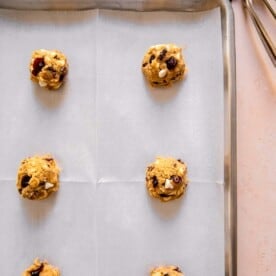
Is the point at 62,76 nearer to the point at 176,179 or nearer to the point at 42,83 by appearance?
the point at 42,83

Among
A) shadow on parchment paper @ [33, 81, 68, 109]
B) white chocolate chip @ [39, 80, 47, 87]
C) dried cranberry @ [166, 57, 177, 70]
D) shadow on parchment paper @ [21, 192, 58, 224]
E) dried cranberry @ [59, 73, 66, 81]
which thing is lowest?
shadow on parchment paper @ [21, 192, 58, 224]

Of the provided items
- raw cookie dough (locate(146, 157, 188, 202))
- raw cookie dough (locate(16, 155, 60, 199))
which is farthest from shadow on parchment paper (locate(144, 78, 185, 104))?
raw cookie dough (locate(16, 155, 60, 199))

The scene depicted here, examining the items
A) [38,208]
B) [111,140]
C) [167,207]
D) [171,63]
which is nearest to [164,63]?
[171,63]

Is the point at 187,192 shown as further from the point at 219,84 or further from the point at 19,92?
the point at 19,92

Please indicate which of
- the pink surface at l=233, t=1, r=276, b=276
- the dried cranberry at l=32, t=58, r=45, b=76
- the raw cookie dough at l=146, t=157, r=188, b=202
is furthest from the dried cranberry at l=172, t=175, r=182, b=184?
the dried cranberry at l=32, t=58, r=45, b=76

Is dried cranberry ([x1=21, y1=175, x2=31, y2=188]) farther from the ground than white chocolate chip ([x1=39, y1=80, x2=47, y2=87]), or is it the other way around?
white chocolate chip ([x1=39, y1=80, x2=47, y2=87])

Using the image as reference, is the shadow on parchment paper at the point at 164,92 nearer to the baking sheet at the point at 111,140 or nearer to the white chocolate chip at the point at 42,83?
the baking sheet at the point at 111,140

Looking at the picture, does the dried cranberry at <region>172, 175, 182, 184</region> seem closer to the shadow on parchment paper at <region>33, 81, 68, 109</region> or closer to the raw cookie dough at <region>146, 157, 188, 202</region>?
the raw cookie dough at <region>146, 157, 188, 202</region>

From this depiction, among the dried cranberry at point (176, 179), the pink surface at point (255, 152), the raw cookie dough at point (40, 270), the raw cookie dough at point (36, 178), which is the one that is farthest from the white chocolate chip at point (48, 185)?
the pink surface at point (255, 152)
